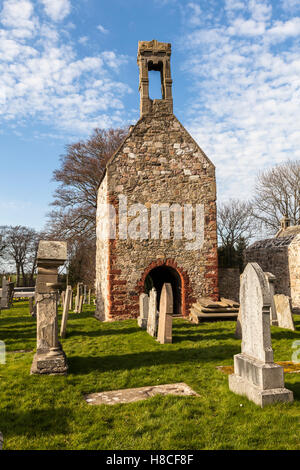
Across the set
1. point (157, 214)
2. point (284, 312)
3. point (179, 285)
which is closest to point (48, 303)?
Result: point (284, 312)

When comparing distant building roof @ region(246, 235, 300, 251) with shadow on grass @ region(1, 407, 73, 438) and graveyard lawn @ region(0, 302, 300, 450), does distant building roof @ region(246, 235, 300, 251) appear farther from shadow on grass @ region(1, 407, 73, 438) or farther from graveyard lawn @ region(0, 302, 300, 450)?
shadow on grass @ region(1, 407, 73, 438)

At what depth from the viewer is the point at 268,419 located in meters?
3.69

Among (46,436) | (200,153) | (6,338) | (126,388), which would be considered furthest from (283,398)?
(200,153)

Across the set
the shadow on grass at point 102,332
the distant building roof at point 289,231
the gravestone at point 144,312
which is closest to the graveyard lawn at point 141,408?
the shadow on grass at point 102,332

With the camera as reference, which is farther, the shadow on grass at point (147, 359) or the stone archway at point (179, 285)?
the stone archway at point (179, 285)

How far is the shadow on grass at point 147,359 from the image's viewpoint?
242 inches

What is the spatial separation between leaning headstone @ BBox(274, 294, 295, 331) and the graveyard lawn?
2.15 m

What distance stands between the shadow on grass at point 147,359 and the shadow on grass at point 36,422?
5.56ft

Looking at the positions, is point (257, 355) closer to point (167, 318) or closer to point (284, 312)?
point (167, 318)

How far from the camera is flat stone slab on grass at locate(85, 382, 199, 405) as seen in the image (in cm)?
453

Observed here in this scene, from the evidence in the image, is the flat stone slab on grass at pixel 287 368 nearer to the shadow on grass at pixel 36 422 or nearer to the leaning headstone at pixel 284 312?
the shadow on grass at pixel 36 422

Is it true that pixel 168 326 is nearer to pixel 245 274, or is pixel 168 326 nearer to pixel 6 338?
pixel 245 274

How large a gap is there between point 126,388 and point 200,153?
10.4 meters

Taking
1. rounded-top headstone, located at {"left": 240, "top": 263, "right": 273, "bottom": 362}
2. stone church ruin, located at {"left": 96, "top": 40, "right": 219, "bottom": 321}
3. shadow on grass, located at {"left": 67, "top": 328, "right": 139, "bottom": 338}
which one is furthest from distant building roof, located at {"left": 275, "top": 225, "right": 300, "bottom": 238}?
rounded-top headstone, located at {"left": 240, "top": 263, "right": 273, "bottom": 362}
